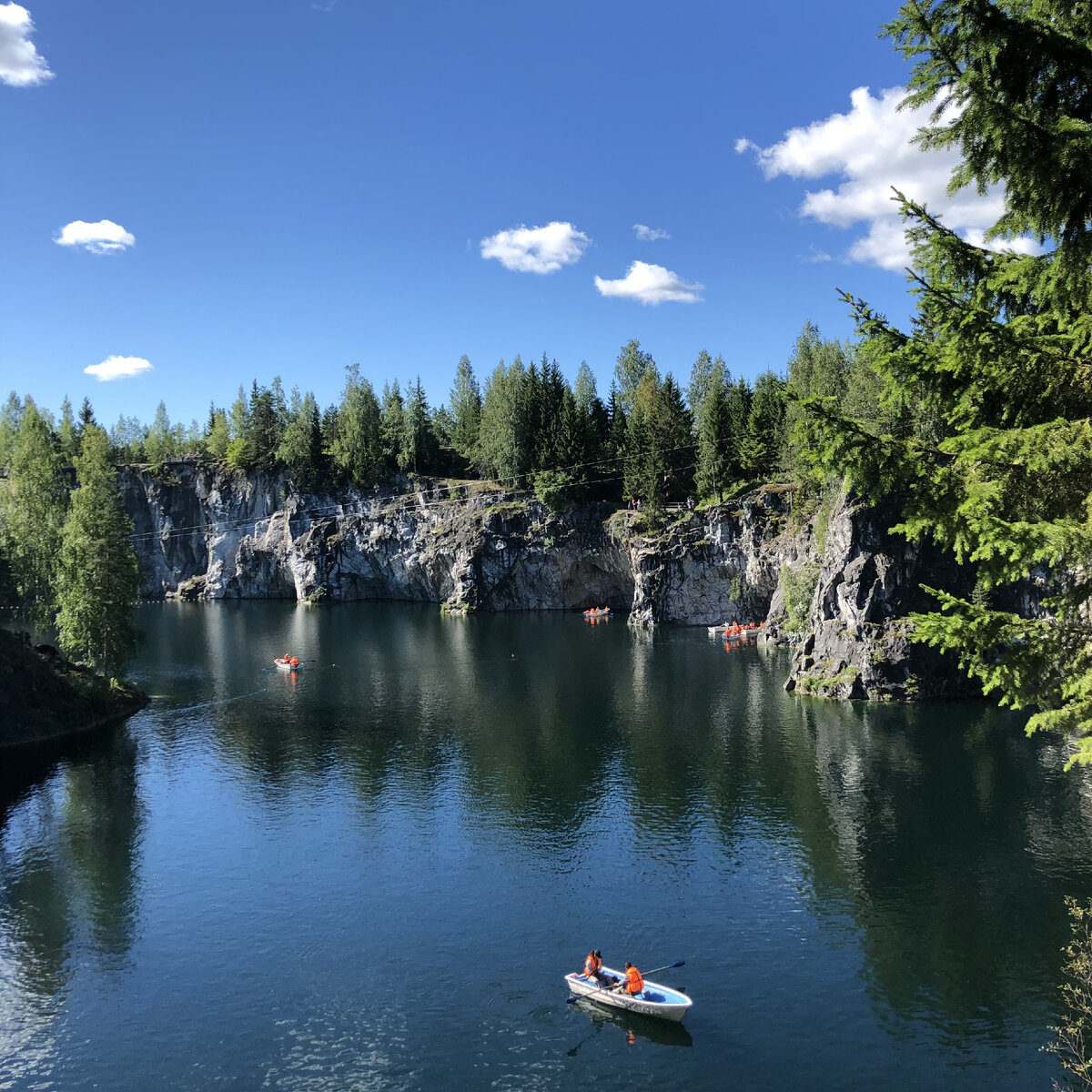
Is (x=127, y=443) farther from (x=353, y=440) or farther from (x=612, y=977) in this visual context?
(x=612, y=977)

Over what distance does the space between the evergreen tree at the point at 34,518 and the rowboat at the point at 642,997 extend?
7074 centimetres

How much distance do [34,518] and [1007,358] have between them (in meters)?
97.4

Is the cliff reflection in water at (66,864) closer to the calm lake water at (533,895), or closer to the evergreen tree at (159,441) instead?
the calm lake water at (533,895)

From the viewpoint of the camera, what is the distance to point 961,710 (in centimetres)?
6662

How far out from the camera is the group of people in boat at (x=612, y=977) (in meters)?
30.2

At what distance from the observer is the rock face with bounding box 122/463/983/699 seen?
71.9 meters

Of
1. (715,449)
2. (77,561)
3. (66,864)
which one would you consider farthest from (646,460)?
(66,864)

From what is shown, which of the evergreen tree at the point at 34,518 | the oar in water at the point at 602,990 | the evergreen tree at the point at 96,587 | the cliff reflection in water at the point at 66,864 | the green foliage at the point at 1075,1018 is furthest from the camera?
the evergreen tree at the point at 34,518

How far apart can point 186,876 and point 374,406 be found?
381 feet

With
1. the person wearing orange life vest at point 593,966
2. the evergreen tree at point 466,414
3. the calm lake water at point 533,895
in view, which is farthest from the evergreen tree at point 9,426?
the person wearing orange life vest at point 593,966

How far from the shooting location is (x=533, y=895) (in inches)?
1537

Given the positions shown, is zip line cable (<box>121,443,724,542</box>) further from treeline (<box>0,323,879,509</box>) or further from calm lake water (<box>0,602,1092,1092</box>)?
calm lake water (<box>0,602,1092,1092</box>)

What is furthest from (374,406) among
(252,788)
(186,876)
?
(186,876)

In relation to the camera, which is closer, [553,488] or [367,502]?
[553,488]
